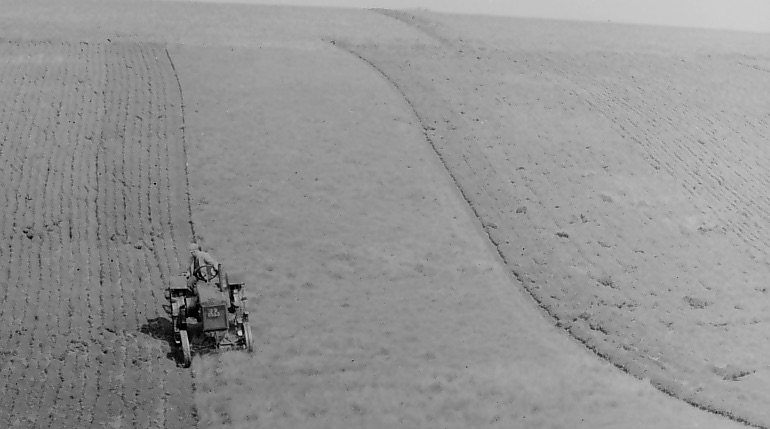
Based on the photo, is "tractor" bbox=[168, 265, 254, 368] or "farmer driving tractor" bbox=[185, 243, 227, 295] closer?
"tractor" bbox=[168, 265, 254, 368]

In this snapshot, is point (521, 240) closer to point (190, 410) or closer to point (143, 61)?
point (190, 410)

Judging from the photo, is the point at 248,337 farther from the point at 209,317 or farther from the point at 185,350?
the point at 185,350

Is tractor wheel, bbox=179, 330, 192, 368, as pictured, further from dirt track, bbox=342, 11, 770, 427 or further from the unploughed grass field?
dirt track, bbox=342, 11, 770, 427

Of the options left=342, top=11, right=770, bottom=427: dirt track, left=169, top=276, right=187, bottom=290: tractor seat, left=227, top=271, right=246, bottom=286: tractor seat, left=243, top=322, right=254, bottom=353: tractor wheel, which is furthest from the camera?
left=342, top=11, right=770, bottom=427: dirt track

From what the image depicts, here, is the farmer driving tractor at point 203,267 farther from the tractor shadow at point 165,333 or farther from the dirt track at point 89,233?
the dirt track at point 89,233

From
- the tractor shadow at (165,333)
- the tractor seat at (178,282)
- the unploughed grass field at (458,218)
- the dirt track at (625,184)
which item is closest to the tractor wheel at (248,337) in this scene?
the unploughed grass field at (458,218)

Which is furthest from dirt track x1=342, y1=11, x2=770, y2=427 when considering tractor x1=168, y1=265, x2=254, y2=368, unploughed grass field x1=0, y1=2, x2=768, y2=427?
tractor x1=168, y1=265, x2=254, y2=368

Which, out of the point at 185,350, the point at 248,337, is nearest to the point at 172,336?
the point at 185,350
